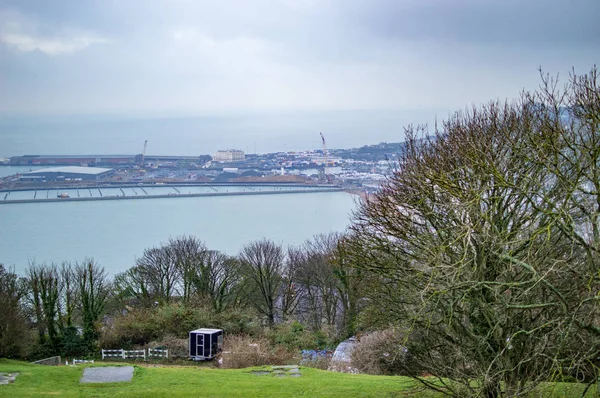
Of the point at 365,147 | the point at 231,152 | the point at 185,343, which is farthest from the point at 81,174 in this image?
the point at 185,343

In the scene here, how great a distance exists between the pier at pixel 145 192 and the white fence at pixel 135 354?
38167 millimetres

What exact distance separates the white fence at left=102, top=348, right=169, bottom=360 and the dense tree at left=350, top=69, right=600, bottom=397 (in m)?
11.6

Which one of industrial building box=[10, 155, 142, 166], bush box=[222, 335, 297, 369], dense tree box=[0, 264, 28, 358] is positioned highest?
industrial building box=[10, 155, 142, 166]

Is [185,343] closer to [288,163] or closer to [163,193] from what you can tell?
[163,193]

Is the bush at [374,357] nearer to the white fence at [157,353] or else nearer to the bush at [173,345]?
the bush at [173,345]

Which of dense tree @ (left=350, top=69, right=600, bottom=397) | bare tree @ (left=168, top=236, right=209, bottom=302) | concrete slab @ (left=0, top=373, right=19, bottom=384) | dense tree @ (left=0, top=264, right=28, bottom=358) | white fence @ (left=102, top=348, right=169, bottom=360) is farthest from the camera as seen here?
bare tree @ (left=168, top=236, right=209, bottom=302)

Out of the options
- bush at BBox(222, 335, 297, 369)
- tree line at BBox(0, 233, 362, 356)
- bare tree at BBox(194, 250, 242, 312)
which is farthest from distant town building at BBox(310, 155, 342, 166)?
bush at BBox(222, 335, 297, 369)

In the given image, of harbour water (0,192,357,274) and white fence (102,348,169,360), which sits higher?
harbour water (0,192,357,274)

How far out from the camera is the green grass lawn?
1136 centimetres

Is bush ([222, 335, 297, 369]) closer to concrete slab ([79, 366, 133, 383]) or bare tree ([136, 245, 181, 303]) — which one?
concrete slab ([79, 366, 133, 383])

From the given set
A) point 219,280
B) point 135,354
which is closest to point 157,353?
point 135,354

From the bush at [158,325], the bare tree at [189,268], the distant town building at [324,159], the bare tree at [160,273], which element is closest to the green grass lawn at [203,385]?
the bush at [158,325]

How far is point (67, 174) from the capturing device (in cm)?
6003

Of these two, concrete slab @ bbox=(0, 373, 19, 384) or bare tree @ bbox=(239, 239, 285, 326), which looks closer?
concrete slab @ bbox=(0, 373, 19, 384)
